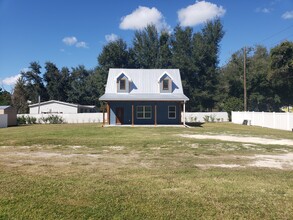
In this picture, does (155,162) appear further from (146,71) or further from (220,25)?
(220,25)

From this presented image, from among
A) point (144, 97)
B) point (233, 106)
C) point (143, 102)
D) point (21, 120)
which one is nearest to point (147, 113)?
point (143, 102)

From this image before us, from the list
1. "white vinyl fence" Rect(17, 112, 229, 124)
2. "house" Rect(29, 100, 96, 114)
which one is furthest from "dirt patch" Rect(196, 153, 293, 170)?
"house" Rect(29, 100, 96, 114)

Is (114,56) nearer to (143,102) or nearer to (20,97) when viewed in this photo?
(20,97)

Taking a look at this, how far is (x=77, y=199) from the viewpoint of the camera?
15.5 feet

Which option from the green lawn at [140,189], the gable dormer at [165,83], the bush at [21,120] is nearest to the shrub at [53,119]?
the bush at [21,120]

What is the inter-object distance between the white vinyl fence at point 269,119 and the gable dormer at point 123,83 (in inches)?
558

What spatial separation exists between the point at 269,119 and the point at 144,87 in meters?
13.2

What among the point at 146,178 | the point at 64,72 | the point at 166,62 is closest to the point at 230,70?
the point at 166,62

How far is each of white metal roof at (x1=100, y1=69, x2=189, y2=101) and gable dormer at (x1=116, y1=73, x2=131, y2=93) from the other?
385 millimetres

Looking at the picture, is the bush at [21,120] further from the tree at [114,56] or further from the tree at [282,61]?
the tree at [282,61]

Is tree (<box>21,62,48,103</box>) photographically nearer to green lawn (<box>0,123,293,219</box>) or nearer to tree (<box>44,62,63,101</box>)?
tree (<box>44,62,63,101</box>)

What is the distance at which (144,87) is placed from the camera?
102 feet

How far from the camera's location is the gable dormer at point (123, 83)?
97.9ft

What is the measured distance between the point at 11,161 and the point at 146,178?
4558 millimetres
